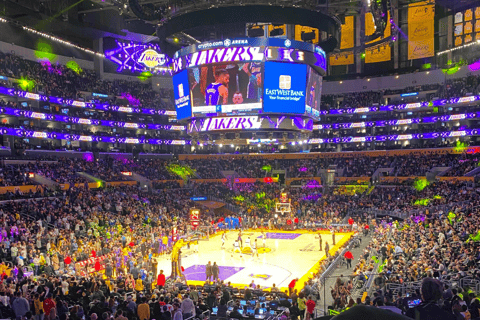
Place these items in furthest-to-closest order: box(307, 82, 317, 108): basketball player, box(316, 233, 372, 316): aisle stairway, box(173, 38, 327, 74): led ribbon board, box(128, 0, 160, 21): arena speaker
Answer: box(307, 82, 317, 108): basketball player
box(173, 38, 327, 74): led ribbon board
box(128, 0, 160, 21): arena speaker
box(316, 233, 372, 316): aisle stairway

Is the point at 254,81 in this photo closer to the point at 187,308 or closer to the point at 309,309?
the point at 309,309

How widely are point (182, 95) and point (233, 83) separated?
158 inches

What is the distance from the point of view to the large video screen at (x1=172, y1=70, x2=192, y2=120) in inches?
1070

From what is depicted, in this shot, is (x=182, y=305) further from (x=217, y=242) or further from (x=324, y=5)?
(x=217, y=242)

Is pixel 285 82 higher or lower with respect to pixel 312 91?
higher

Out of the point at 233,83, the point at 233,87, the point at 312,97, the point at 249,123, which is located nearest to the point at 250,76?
the point at 233,83

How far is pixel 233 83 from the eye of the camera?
25.7 m

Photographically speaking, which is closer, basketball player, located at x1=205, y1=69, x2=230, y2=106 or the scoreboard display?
the scoreboard display

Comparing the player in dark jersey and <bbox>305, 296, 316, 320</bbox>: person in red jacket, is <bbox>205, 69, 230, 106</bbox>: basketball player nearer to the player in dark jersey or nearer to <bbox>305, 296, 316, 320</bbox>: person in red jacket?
the player in dark jersey

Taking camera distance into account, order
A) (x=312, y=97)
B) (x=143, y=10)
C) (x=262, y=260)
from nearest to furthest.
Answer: (x=143, y=10)
(x=312, y=97)
(x=262, y=260)

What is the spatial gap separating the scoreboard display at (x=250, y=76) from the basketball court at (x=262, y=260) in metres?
9.46

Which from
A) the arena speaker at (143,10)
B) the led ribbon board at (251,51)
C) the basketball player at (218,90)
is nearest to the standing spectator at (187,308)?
the basketball player at (218,90)

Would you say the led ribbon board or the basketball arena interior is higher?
the led ribbon board

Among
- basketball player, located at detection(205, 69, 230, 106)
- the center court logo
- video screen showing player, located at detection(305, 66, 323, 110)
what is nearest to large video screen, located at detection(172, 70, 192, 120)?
basketball player, located at detection(205, 69, 230, 106)
